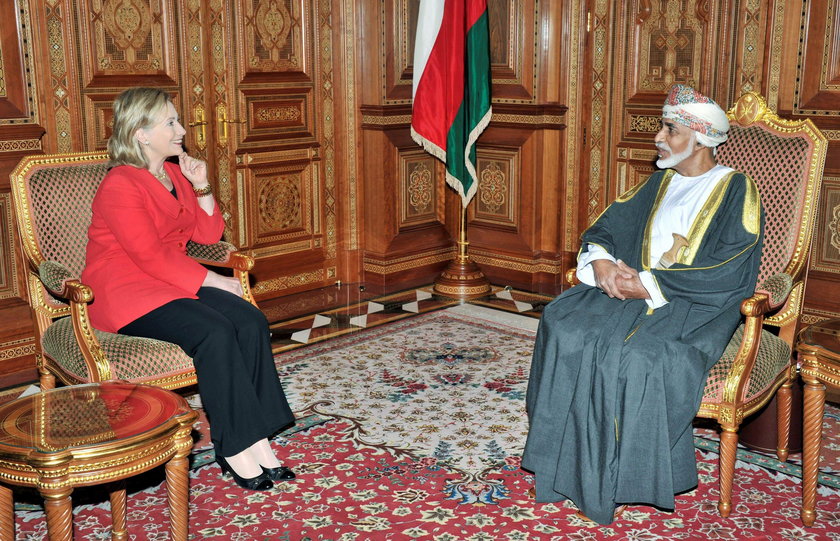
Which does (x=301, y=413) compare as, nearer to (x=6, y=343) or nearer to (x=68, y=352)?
(x=68, y=352)

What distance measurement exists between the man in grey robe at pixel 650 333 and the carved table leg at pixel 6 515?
165 cm

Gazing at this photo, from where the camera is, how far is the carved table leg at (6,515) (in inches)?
100

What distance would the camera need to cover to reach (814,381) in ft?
9.55

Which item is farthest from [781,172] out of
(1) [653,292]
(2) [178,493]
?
(2) [178,493]

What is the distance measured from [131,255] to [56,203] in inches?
20.6

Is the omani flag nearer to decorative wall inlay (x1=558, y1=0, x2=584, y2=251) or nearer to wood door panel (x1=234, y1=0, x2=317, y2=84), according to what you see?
decorative wall inlay (x1=558, y1=0, x2=584, y2=251)

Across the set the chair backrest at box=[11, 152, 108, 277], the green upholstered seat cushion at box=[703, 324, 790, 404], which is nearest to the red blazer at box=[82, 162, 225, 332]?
the chair backrest at box=[11, 152, 108, 277]

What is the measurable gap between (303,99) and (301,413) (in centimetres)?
262

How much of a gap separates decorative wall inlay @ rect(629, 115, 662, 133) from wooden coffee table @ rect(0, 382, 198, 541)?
4.06 meters

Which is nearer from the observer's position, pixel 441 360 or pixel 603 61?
pixel 441 360

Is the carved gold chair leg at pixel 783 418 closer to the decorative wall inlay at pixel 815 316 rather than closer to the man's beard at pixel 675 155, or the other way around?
the man's beard at pixel 675 155

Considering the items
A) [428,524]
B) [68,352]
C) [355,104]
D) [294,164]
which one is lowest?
[428,524]

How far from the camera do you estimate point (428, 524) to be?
10.0 feet

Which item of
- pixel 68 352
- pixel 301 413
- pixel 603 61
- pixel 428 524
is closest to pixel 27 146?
pixel 68 352
